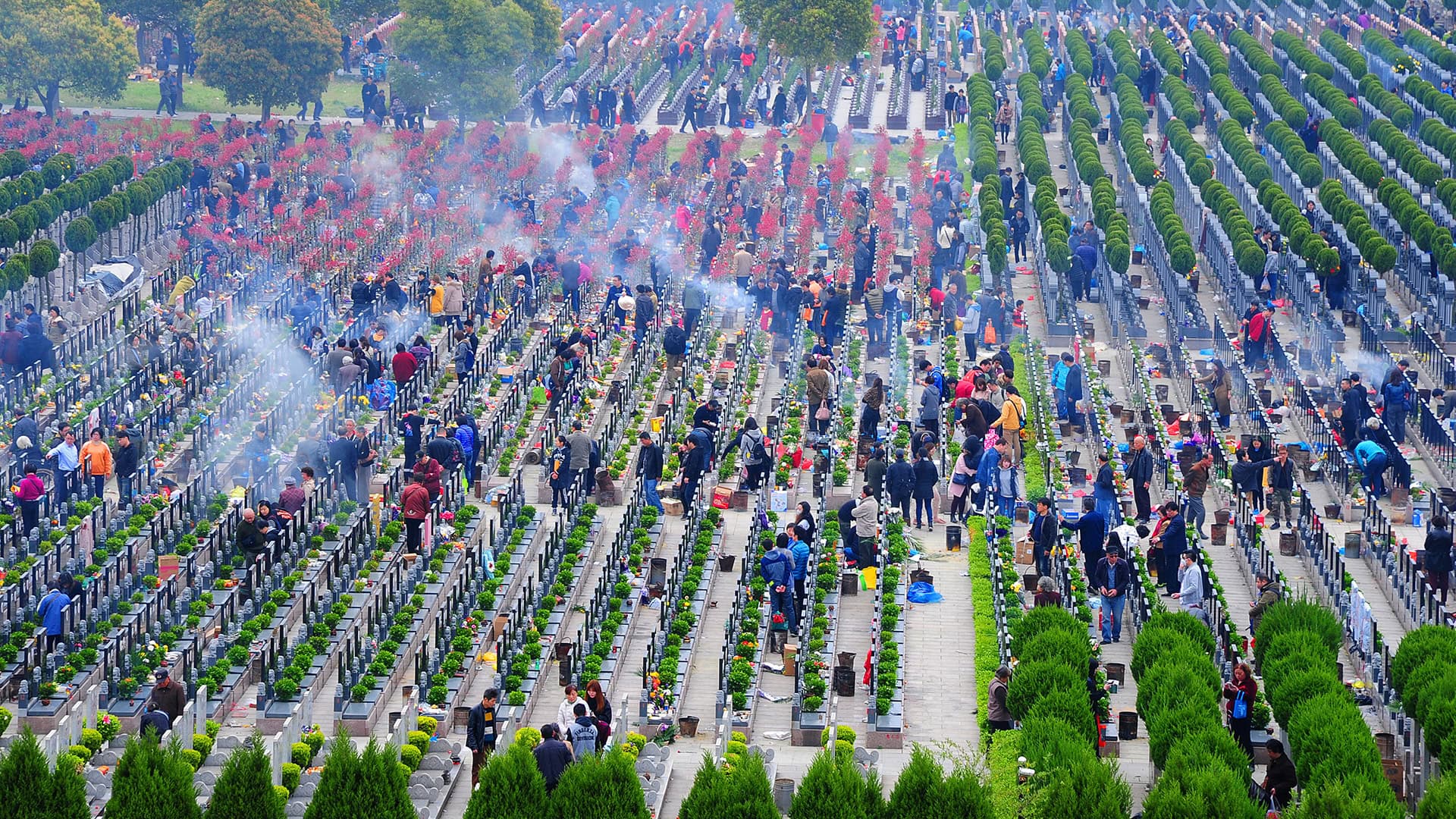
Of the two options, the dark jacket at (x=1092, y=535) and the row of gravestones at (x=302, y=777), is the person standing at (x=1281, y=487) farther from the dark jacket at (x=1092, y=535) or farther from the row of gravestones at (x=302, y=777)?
the row of gravestones at (x=302, y=777)

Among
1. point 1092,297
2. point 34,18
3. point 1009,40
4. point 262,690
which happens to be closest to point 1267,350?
point 1092,297

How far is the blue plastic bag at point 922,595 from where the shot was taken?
3244cm

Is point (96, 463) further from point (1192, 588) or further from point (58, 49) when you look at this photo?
point (58, 49)

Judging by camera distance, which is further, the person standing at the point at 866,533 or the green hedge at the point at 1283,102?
the green hedge at the point at 1283,102

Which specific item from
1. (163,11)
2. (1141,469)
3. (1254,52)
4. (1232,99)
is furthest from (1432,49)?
(1141,469)

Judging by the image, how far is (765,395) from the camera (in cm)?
4375

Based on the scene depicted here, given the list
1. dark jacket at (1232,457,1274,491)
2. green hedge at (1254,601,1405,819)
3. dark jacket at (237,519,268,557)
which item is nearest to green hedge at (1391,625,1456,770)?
green hedge at (1254,601,1405,819)

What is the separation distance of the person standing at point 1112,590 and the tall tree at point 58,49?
44.5m

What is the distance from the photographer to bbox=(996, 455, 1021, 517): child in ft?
116

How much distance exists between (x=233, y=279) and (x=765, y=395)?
38.2ft

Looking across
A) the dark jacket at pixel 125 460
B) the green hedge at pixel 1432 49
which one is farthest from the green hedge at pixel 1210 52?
the dark jacket at pixel 125 460

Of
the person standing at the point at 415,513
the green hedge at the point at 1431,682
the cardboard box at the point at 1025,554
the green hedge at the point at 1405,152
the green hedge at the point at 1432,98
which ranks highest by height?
the green hedge at the point at 1432,98

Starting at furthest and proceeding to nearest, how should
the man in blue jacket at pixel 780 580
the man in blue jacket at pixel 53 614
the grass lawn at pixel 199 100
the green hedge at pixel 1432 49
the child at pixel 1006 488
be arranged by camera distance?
the grass lawn at pixel 199 100 < the green hedge at pixel 1432 49 < the child at pixel 1006 488 < the man in blue jacket at pixel 780 580 < the man in blue jacket at pixel 53 614

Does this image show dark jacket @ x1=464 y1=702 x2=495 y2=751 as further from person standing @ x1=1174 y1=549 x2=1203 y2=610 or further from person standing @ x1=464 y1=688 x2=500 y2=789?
person standing @ x1=1174 y1=549 x2=1203 y2=610
